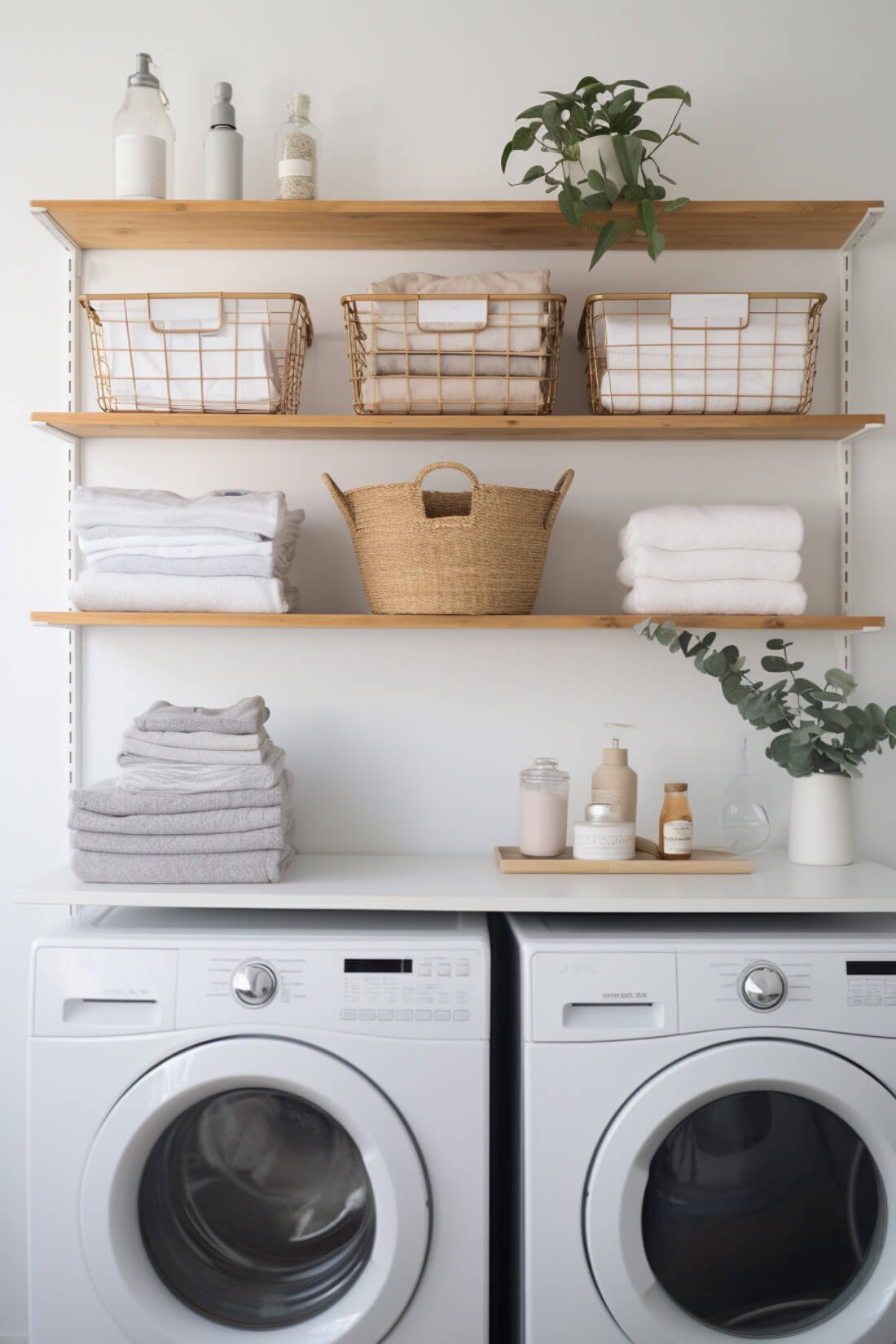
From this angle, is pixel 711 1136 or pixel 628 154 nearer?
pixel 711 1136

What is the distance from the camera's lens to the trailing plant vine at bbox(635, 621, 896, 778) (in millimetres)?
1817

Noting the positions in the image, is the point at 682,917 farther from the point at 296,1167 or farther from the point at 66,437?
the point at 66,437

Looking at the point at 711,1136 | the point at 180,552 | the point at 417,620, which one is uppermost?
the point at 180,552

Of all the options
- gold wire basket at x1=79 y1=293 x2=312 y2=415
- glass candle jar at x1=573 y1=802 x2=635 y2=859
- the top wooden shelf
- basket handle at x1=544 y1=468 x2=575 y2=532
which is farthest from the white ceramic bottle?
glass candle jar at x1=573 y1=802 x2=635 y2=859

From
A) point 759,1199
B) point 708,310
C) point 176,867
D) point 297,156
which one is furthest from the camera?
point 297,156

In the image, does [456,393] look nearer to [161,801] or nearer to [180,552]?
[180,552]

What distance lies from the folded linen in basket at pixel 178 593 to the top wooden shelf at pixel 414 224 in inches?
25.7

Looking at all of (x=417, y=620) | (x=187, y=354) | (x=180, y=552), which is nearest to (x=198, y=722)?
(x=180, y=552)

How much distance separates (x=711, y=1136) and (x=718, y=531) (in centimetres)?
97

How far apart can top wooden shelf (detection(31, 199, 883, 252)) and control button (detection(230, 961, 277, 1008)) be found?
1.29m

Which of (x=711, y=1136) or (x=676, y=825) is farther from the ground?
(x=676, y=825)

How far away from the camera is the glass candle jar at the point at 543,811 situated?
188cm

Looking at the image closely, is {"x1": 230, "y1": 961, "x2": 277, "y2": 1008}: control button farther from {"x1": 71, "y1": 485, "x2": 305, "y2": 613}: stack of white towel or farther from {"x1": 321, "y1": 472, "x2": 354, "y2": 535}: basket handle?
{"x1": 321, "y1": 472, "x2": 354, "y2": 535}: basket handle

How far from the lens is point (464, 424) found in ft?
6.18
